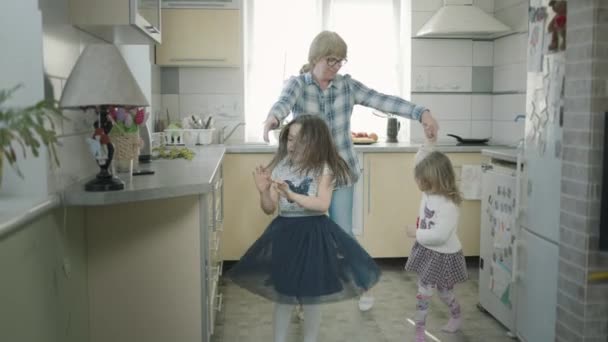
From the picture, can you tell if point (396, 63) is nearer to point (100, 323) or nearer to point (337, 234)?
point (337, 234)

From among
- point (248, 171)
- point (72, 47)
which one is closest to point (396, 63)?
point (248, 171)

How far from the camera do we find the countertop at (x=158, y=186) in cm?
181

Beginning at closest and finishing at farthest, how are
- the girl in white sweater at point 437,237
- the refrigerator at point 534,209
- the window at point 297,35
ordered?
the refrigerator at point 534,209 < the girl in white sweater at point 437,237 < the window at point 297,35

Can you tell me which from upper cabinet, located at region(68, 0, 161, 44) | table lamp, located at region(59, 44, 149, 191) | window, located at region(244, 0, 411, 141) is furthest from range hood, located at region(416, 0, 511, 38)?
table lamp, located at region(59, 44, 149, 191)

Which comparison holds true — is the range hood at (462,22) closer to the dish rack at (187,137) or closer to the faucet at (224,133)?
the faucet at (224,133)

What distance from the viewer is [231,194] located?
13.7 ft

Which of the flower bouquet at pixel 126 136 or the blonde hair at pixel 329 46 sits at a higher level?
the blonde hair at pixel 329 46

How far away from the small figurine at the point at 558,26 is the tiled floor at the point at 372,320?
139 centimetres

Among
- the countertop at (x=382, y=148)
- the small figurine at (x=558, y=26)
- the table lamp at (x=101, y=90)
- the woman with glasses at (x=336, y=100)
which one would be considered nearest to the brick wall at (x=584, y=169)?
the small figurine at (x=558, y=26)

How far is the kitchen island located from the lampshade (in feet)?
1.45

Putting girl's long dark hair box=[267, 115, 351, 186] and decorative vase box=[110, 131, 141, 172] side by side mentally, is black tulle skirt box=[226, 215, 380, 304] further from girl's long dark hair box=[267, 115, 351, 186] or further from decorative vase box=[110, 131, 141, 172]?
decorative vase box=[110, 131, 141, 172]

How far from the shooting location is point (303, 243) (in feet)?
7.59

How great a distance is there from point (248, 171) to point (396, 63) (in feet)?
5.01

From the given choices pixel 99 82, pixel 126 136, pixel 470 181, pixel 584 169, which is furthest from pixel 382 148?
pixel 99 82
